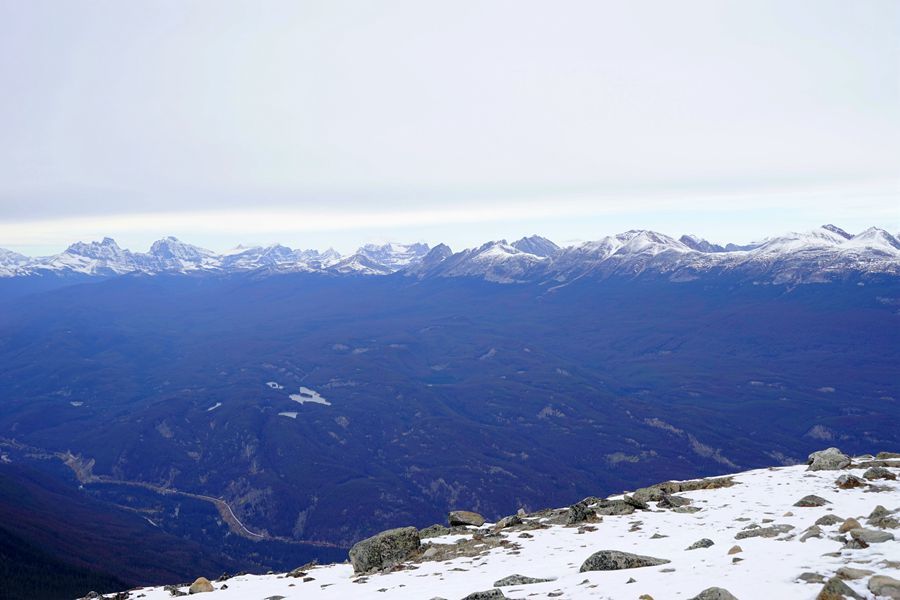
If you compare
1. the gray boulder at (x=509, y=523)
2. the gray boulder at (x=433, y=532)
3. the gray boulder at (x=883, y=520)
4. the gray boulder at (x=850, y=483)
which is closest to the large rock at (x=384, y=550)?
the gray boulder at (x=433, y=532)

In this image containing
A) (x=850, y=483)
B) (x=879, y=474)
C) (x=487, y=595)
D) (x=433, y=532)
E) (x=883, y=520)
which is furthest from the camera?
(x=433, y=532)

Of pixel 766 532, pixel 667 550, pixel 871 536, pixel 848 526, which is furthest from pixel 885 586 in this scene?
pixel 667 550

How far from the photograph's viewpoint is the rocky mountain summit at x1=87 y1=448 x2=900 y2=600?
21.3 m

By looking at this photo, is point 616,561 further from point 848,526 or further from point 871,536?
point 848,526

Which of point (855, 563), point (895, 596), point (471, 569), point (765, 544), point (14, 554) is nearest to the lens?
point (895, 596)

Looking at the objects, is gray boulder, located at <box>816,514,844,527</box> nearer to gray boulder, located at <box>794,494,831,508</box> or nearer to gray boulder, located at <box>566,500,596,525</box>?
gray boulder, located at <box>794,494,831,508</box>

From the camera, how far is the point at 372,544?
125 feet


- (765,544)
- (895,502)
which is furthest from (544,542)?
(895,502)

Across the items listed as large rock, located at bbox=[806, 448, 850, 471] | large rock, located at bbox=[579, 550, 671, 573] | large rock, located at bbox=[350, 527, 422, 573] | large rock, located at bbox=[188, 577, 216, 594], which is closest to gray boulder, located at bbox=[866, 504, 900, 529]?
large rock, located at bbox=[579, 550, 671, 573]

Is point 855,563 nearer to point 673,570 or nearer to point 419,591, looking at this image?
point 673,570

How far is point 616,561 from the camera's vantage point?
26344 mm

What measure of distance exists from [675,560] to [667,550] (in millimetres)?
2673

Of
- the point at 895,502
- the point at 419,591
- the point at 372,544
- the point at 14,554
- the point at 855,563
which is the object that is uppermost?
the point at 855,563

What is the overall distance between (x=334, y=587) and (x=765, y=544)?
22.6 meters
